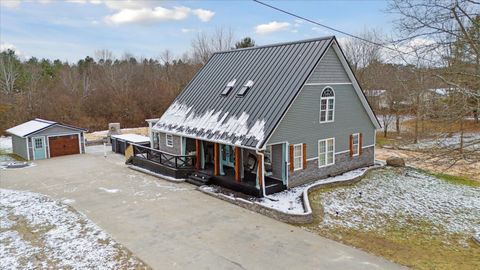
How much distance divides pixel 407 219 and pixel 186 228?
743 cm

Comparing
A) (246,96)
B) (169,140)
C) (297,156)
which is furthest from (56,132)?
(297,156)

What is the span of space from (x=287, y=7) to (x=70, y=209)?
10604 millimetres

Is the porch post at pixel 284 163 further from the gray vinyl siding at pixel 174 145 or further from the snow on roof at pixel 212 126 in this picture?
the gray vinyl siding at pixel 174 145

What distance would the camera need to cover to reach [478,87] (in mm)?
7320

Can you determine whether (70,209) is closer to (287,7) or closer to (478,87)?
(287,7)

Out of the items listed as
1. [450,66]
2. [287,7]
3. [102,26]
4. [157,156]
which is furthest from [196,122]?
[102,26]

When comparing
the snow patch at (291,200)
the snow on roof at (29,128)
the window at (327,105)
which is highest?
the window at (327,105)

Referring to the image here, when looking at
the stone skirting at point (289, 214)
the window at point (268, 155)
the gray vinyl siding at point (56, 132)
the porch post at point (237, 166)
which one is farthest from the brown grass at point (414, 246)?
the gray vinyl siding at point (56, 132)

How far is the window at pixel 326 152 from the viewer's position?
15.8m

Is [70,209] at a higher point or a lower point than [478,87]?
lower

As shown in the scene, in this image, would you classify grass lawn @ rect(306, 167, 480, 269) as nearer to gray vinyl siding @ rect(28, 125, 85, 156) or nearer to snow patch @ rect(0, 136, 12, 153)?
gray vinyl siding @ rect(28, 125, 85, 156)

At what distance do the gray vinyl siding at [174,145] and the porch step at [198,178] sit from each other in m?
1.90

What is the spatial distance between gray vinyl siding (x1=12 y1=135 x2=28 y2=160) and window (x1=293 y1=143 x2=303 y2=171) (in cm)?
1802

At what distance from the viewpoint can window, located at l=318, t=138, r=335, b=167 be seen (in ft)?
51.8
